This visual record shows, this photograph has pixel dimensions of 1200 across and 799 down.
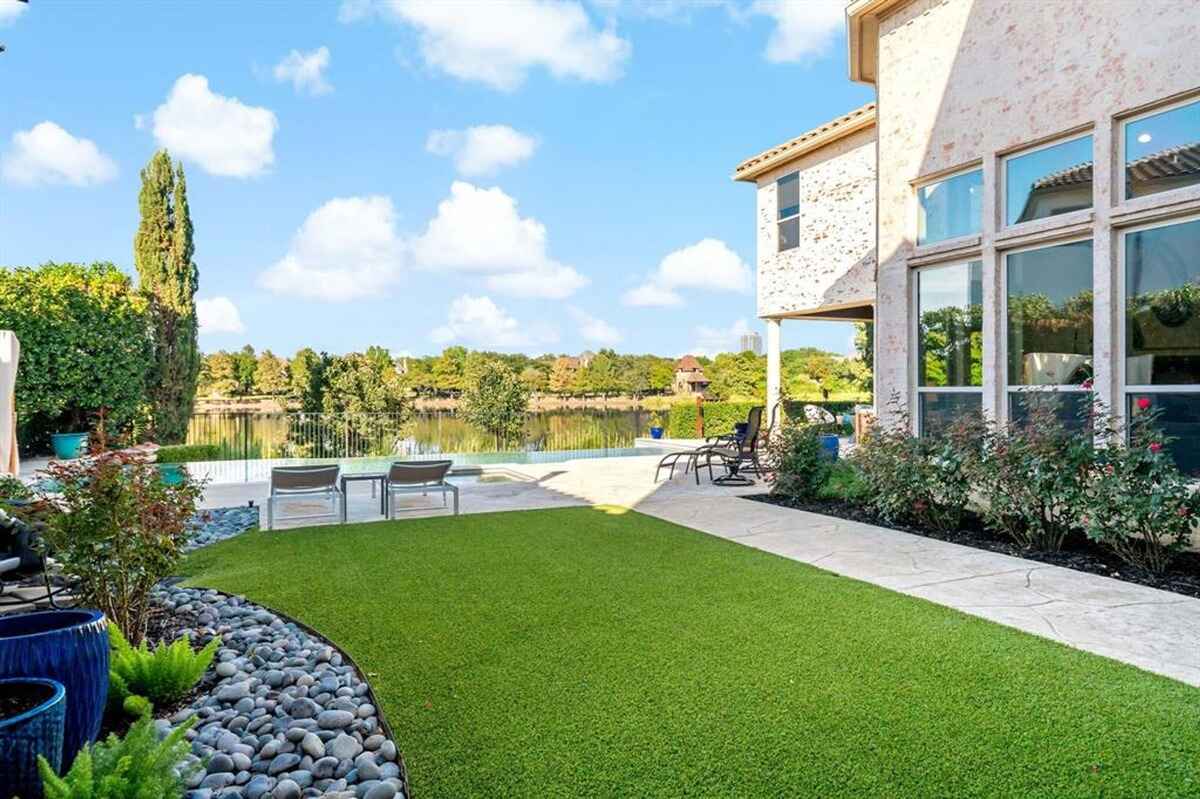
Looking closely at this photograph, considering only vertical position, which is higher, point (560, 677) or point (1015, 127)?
point (1015, 127)

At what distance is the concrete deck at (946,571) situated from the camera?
143 inches

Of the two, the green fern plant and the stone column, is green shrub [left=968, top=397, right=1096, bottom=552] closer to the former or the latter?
the green fern plant

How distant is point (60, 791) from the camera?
1.72 m

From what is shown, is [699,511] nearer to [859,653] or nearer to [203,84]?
[859,653]

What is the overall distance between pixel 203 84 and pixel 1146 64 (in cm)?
1837

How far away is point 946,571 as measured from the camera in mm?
5098

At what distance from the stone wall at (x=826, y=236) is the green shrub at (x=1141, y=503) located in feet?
24.1

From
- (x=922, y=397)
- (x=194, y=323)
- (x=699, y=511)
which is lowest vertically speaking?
(x=699, y=511)

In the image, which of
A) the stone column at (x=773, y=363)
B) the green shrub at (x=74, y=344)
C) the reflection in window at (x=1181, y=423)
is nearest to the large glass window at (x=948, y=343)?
the reflection in window at (x=1181, y=423)

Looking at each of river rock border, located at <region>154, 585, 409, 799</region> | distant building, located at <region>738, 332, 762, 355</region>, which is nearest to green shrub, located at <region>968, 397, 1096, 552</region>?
river rock border, located at <region>154, 585, 409, 799</region>

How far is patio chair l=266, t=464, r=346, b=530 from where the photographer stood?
766cm

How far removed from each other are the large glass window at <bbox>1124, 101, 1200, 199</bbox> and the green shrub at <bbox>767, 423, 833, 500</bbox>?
3.89m

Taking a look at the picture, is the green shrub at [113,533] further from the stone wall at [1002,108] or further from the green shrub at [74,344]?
the green shrub at [74,344]

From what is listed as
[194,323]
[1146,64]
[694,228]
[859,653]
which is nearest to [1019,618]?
[859,653]
